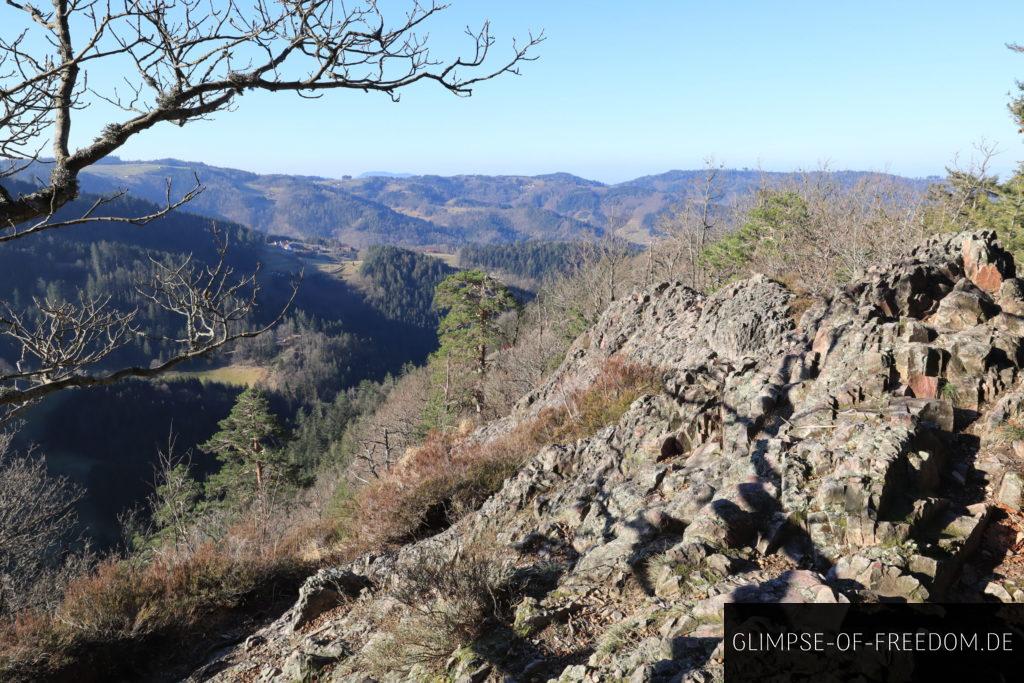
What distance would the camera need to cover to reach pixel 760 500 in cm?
540

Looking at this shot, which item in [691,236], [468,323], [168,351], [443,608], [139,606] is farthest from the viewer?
[168,351]

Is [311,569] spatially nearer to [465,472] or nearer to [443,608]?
Result: [465,472]

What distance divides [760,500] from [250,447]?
96.6ft

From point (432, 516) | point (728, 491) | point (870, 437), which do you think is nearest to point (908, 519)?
point (870, 437)

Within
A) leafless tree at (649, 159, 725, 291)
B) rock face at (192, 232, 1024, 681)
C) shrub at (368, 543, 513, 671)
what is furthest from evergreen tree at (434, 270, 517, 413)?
shrub at (368, 543, 513, 671)

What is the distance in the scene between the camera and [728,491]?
571cm

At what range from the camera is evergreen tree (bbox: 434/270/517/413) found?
31.9 meters

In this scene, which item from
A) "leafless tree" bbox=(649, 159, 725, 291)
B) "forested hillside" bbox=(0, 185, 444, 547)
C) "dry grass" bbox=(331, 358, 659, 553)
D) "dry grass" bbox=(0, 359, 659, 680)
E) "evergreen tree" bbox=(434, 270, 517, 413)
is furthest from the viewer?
"forested hillside" bbox=(0, 185, 444, 547)

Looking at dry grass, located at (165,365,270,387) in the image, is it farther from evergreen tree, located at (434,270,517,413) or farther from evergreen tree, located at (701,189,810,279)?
evergreen tree, located at (701,189,810,279)

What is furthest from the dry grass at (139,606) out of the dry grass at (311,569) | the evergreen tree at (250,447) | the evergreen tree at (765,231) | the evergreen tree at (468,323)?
the evergreen tree at (765,231)

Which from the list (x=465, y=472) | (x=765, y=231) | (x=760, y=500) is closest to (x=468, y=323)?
(x=765, y=231)

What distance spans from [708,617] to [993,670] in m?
1.76

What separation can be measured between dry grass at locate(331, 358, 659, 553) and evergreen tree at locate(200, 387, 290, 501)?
18.4 m

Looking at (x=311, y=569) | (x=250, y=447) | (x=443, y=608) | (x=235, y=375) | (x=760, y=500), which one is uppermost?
(x=760, y=500)
